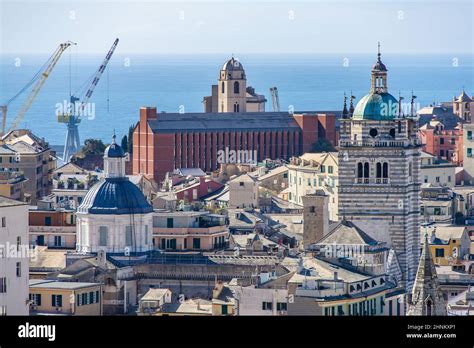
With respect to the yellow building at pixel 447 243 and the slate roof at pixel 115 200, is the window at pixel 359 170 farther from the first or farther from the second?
the yellow building at pixel 447 243

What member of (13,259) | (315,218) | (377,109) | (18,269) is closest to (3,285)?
(13,259)

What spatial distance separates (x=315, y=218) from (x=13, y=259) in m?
22.1

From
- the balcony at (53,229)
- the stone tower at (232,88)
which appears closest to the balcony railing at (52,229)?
the balcony at (53,229)

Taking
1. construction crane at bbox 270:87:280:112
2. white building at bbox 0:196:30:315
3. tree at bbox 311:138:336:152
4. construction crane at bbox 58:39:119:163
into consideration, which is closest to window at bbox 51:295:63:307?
white building at bbox 0:196:30:315

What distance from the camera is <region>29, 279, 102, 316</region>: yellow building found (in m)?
49.2

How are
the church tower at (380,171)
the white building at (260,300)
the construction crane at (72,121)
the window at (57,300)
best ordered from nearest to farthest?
the white building at (260,300) < the window at (57,300) < the church tower at (380,171) < the construction crane at (72,121)

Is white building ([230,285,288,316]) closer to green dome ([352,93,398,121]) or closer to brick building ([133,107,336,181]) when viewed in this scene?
green dome ([352,93,398,121])

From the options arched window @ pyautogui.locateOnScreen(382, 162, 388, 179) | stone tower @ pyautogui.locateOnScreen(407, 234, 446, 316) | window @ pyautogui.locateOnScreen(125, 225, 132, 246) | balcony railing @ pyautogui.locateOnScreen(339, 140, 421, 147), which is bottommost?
stone tower @ pyautogui.locateOnScreen(407, 234, 446, 316)

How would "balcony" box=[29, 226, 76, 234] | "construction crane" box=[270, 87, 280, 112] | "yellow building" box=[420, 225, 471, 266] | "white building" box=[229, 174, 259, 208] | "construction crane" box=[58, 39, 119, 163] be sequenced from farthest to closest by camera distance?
"construction crane" box=[270, 87, 280, 112] < "construction crane" box=[58, 39, 119, 163] < "white building" box=[229, 174, 259, 208] < "yellow building" box=[420, 225, 471, 266] < "balcony" box=[29, 226, 76, 234]

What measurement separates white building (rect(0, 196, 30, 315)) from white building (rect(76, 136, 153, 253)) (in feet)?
43.6

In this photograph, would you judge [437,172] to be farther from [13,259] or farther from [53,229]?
[13,259]

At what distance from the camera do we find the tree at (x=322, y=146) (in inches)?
4604

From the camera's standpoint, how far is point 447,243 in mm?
69625

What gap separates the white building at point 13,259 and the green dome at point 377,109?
56.3ft
